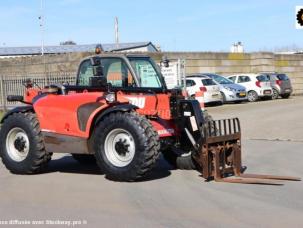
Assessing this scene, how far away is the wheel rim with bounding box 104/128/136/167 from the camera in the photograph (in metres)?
9.09

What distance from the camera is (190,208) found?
7.32 meters

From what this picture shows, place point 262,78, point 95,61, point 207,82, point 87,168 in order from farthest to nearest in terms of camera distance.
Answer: point 262,78 < point 207,82 < point 87,168 < point 95,61

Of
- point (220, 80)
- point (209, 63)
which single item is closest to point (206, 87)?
point (220, 80)

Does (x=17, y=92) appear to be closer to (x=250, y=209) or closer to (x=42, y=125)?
(x=42, y=125)

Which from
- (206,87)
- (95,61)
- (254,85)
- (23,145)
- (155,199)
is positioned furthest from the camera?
(254,85)

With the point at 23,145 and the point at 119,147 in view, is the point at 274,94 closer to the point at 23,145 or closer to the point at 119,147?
the point at 23,145

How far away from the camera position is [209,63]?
1344 inches

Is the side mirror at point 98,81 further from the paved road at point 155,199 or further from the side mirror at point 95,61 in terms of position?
the paved road at point 155,199

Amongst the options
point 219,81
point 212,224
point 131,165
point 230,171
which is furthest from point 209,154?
point 219,81

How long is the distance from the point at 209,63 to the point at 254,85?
11.2 ft

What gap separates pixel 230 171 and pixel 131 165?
172 cm

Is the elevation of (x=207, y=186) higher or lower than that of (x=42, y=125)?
lower

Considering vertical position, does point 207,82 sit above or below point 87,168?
above

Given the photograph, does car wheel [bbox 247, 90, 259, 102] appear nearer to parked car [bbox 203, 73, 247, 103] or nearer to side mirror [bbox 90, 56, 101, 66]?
parked car [bbox 203, 73, 247, 103]
